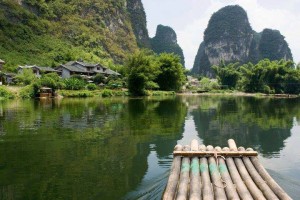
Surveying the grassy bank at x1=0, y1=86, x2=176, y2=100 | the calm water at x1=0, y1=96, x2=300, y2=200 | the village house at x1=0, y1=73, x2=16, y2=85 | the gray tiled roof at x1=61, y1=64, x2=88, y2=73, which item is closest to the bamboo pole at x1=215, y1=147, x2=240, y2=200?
the calm water at x1=0, y1=96, x2=300, y2=200

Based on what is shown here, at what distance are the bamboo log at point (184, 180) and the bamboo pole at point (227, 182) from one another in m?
0.74

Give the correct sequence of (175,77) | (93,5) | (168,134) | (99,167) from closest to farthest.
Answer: (99,167), (168,134), (175,77), (93,5)

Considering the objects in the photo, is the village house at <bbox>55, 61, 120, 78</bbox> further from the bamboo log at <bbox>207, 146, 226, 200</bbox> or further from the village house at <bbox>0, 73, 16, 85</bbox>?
the bamboo log at <bbox>207, 146, 226, 200</bbox>

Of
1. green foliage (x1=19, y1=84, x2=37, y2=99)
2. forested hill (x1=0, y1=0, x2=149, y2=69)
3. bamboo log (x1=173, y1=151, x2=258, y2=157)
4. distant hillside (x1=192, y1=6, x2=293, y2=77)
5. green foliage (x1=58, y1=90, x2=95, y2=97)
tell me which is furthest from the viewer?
distant hillside (x1=192, y1=6, x2=293, y2=77)

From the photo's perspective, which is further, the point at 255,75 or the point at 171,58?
the point at 255,75

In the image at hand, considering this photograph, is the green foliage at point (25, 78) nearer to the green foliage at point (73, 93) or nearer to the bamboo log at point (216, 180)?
the green foliage at point (73, 93)

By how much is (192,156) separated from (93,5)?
14874 centimetres

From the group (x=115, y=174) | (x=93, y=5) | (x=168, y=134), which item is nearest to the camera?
(x=115, y=174)

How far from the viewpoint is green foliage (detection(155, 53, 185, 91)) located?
83.2m

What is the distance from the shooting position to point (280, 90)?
96312mm

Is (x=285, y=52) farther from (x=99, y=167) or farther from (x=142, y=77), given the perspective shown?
(x=99, y=167)

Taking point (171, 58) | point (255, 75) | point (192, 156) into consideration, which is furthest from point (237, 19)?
point (192, 156)

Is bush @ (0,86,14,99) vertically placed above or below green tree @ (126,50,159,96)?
below

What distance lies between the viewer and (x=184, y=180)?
262 inches
